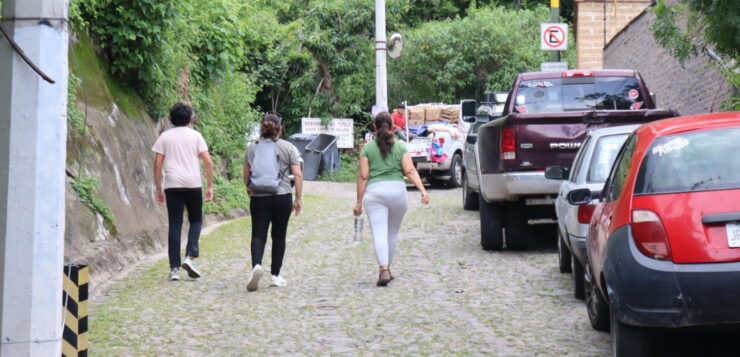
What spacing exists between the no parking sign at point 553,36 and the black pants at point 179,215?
1339cm

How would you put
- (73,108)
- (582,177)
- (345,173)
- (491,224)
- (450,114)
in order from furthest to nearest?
(450,114) → (345,173) → (491,224) → (73,108) → (582,177)

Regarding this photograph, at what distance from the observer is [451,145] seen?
27.0 metres

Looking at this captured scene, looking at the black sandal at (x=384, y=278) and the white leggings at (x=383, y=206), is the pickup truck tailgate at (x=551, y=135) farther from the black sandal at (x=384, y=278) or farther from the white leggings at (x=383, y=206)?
the black sandal at (x=384, y=278)

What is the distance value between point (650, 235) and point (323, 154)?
78.1 feet

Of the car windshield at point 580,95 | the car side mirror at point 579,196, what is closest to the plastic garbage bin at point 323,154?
the car windshield at point 580,95

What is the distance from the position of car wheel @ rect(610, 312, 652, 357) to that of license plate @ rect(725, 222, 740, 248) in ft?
2.41

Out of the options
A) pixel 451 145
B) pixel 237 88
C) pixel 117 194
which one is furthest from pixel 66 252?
pixel 451 145

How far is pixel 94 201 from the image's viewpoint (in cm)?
1217

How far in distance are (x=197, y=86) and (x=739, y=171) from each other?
14025 mm

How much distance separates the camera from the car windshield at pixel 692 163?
20.1ft

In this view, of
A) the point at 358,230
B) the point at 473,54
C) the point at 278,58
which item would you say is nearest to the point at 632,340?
the point at 358,230

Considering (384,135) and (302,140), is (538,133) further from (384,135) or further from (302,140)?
(302,140)

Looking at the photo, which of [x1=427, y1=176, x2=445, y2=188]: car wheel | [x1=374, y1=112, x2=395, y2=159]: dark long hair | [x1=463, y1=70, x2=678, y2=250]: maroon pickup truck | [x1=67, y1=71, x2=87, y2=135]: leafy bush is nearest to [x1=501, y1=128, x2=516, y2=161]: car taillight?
[x1=463, y1=70, x2=678, y2=250]: maroon pickup truck

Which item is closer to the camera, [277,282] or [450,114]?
[277,282]
